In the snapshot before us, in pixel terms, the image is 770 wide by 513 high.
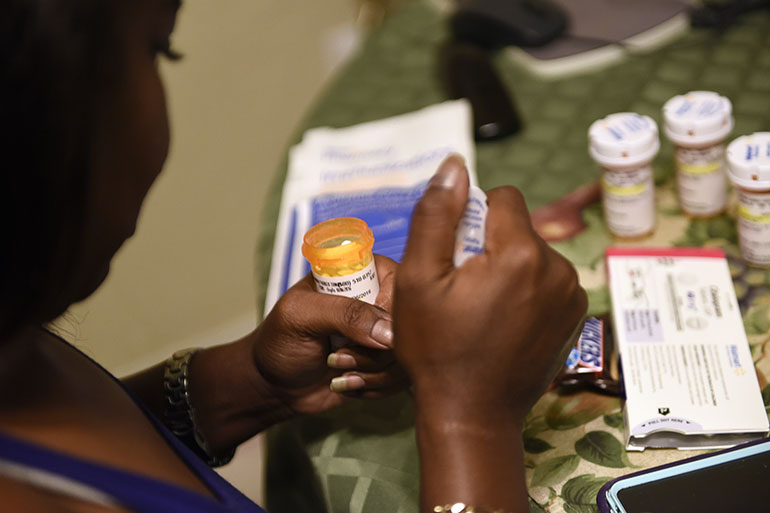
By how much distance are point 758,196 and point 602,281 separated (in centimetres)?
16

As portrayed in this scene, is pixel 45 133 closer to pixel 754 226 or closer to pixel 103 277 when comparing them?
pixel 103 277

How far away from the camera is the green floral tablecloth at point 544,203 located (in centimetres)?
59

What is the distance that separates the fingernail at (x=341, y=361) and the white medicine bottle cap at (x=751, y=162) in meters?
0.37

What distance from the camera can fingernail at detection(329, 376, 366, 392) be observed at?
0.65 meters

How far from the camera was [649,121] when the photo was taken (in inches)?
29.2

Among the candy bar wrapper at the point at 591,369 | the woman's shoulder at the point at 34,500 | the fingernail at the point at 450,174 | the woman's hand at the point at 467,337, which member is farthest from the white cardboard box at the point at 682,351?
the woman's shoulder at the point at 34,500

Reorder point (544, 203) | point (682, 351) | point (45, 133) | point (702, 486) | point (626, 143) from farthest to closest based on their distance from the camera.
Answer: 1. point (544, 203)
2. point (626, 143)
3. point (682, 351)
4. point (702, 486)
5. point (45, 133)

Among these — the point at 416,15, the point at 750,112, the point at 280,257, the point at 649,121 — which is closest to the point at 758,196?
the point at 649,121

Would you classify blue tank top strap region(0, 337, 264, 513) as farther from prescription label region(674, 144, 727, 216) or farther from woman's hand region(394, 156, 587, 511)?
prescription label region(674, 144, 727, 216)

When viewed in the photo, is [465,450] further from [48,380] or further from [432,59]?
[432,59]

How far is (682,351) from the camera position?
61 cm

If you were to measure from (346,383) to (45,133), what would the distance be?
1.08ft

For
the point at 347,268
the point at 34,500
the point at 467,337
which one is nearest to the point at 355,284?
the point at 347,268

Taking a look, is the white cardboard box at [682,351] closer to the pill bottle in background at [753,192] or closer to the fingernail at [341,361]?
the pill bottle in background at [753,192]
